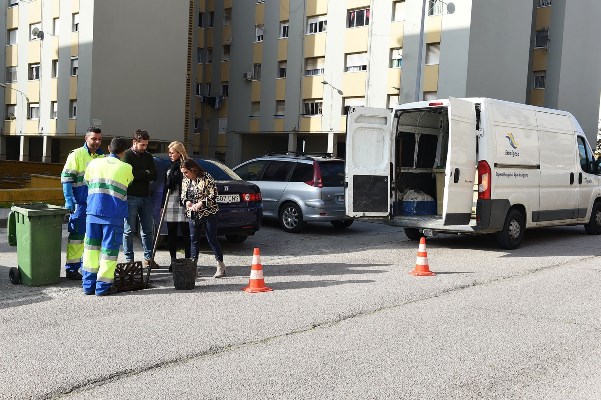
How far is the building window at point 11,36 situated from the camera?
4331 cm

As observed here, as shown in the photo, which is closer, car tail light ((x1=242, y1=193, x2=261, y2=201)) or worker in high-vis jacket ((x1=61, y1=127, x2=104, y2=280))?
worker in high-vis jacket ((x1=61, y1=127, x2=104, y2=280))

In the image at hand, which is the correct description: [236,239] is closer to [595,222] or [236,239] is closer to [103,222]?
[103,222]

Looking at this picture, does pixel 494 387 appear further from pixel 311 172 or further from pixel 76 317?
pixel 311 172

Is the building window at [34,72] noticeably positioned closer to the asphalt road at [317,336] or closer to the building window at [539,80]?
the building window at [539,80]

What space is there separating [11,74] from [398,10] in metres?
27.2

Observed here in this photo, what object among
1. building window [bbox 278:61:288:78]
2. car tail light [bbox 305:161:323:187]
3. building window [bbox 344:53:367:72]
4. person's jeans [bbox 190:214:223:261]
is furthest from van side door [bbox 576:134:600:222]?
building window [bbox 278:61:288:78]

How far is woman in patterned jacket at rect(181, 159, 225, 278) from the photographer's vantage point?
7953 mm

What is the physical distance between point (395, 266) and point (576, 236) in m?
6.51

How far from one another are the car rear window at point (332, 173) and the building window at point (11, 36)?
37.5m

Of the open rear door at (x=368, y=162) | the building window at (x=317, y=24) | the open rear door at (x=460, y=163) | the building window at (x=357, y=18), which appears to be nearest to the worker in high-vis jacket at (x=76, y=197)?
the open rear door at (x=368, y=162)

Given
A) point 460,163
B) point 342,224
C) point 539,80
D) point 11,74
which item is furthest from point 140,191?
point 11,74

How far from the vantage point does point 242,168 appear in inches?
A: 562

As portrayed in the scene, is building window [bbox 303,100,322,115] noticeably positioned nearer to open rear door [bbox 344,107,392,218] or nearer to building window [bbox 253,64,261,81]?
building window [bbox 253,64,261,81]

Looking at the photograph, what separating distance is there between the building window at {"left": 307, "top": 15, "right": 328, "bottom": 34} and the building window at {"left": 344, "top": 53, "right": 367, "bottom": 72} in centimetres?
266
